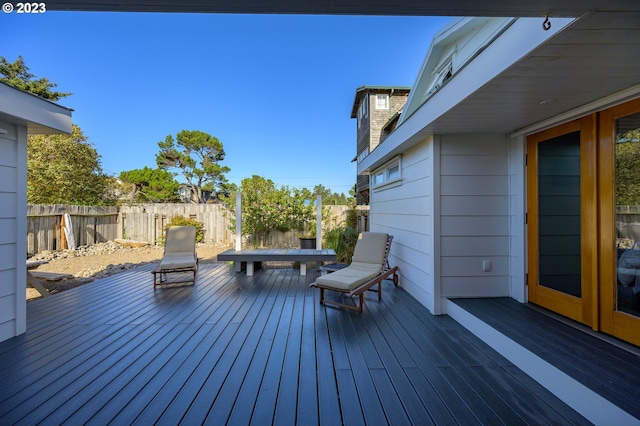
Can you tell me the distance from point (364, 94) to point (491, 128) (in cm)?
1180

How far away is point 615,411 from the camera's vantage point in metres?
1.58

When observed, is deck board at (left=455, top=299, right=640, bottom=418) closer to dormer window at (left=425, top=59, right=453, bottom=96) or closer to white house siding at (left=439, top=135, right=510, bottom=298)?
white house siding at (left=439, top=135, right=510, bottom=298)

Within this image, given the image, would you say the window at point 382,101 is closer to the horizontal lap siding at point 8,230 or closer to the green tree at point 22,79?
the horizontal lap siding at point 8,230

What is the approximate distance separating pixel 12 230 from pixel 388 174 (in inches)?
213

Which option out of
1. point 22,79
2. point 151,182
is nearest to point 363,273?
point 22,79

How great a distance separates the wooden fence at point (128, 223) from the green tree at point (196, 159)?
926 cm

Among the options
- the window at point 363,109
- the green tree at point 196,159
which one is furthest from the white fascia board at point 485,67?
the green tree at point 196,159

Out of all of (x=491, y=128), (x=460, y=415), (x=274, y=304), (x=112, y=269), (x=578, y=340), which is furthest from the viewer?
(x=112, y=269)

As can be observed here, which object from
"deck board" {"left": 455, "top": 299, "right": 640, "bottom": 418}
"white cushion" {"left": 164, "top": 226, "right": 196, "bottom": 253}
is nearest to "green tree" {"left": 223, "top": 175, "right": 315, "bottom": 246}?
"white cushion" {"left": 164, "top": 226, "right": 196, "bottom": 253}

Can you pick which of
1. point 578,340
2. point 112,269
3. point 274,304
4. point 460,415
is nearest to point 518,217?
point 578,340

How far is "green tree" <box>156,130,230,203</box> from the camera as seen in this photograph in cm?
1969

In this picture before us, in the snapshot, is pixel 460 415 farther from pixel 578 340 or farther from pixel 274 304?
pixel 274 304

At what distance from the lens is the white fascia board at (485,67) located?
1627mm

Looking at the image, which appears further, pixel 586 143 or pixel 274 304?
pixel 274 304
